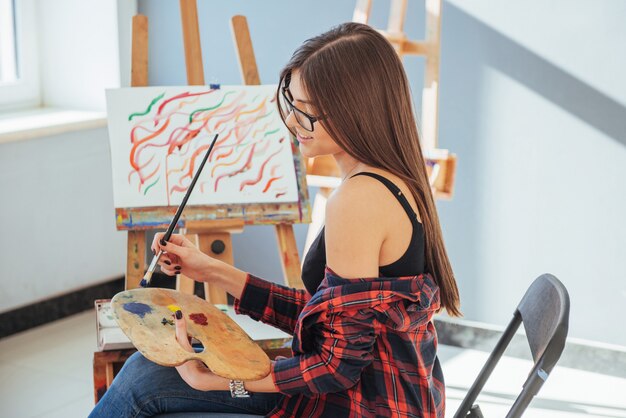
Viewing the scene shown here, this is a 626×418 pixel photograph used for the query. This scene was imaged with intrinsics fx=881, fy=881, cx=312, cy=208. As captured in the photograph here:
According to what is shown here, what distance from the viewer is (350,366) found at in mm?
1387

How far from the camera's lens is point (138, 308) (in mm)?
1581

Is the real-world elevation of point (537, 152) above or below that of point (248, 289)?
above

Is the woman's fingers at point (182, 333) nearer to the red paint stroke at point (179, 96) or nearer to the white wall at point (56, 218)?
the red paint stroke at point (179, 96)

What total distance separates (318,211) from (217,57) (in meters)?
1.14

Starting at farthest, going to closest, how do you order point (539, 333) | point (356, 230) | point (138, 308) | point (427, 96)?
1. point (427, 96)
2. point (138, 308)
3. point (539, 333)
4. point (356, 230)

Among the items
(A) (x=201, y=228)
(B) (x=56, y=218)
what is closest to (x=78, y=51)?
(B) (x=56, y=218)

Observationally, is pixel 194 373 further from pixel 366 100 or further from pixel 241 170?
pixel 241 170

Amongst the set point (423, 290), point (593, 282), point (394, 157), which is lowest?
point (593, 282)

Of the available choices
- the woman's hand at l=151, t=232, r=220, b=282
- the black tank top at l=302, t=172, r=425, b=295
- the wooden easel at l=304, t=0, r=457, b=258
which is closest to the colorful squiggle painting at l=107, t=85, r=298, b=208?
the wooden easel at l=304, t=0, r=457, b=258

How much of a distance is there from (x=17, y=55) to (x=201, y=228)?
5.79 ft

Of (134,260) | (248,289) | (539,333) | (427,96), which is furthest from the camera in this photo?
(427,96)

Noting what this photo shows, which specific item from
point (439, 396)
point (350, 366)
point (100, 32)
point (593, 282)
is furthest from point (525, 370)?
point (100, 32)

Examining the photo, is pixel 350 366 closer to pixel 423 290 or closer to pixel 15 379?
pixel 423 290

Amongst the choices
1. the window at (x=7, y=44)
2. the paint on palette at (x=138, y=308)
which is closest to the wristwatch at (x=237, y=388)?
the paint on palette at (x=138, y=308)
